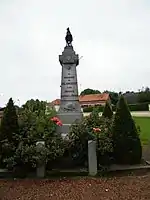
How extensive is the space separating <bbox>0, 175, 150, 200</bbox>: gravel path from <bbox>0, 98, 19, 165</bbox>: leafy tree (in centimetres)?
89

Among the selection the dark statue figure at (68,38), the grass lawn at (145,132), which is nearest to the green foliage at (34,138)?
the dark statue figure at (68,38)

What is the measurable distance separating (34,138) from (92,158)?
1.58m

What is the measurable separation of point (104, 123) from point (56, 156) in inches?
80.1

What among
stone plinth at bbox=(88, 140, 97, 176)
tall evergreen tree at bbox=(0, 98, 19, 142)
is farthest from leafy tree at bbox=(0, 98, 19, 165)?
stone plinth at bbox=(88, 140, 97, 176)

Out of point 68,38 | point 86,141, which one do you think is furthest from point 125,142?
point 68,38

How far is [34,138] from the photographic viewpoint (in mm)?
8195

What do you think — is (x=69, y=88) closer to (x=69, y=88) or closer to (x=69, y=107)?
(x=69, y=88)

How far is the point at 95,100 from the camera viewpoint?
68625 millimetres

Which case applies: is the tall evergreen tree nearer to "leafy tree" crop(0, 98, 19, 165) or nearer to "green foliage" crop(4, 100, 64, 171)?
"leafy tree" crop(0, 98, 19, 165)

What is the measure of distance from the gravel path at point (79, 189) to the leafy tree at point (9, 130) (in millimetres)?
892

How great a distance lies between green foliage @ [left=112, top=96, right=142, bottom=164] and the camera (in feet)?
26.9

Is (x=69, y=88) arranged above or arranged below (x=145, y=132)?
above

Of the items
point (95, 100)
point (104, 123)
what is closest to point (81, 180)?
point (104, 123)

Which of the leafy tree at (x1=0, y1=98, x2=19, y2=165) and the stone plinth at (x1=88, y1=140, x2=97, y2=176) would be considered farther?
the leafy tree at (x1=0, y1=98, x2=19, y2=165)
